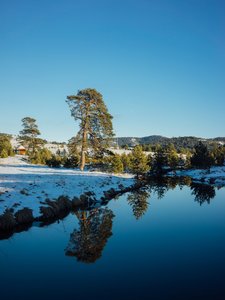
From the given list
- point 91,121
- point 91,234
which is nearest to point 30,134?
point 91,121

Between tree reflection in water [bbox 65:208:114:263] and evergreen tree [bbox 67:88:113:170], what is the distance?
1961cm

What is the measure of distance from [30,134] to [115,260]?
59424 millimetres

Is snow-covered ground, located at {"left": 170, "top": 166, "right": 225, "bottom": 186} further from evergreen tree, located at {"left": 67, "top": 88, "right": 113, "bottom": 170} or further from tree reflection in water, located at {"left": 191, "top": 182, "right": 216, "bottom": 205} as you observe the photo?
evergreen tree, located at {"left": 67, "top": 88, "right": 113, "bottom": 170}

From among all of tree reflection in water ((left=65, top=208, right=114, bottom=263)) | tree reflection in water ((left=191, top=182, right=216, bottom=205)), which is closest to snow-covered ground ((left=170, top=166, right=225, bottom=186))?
tree reflection in water ((left=191, top=182, right=216, bottom=205))

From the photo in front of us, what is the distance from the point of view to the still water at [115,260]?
7816 millimetres

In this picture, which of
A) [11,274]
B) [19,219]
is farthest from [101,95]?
[11,274]

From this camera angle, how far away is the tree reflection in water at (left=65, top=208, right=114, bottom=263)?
10.5m

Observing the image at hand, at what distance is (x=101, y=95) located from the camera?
1507 inches

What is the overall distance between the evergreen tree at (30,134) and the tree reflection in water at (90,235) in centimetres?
4988

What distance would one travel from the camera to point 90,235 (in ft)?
42.4

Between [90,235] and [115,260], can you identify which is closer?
[115,260]

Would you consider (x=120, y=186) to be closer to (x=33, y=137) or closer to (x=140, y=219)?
(x=140, y=219)

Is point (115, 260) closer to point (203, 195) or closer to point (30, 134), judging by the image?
point (203, 195)

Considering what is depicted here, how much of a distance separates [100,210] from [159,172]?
58.0 metres
